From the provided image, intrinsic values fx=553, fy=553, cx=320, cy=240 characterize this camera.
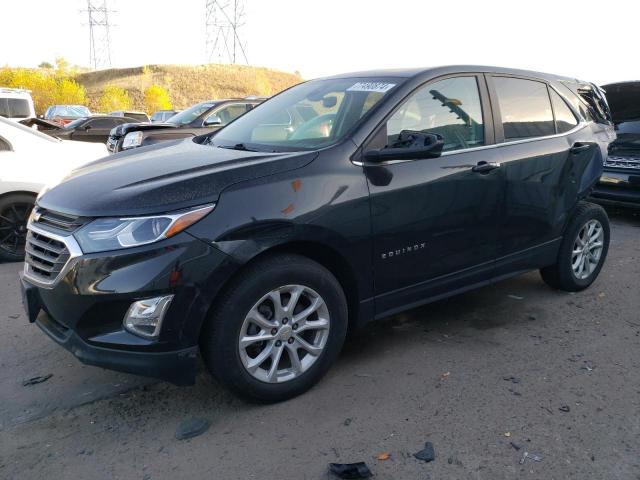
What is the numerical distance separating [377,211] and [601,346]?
187cm

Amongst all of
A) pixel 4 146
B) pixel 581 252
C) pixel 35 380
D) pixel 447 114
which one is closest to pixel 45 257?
pixel 35 380

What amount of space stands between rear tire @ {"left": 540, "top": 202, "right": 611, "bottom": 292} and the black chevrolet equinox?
11.4 inches

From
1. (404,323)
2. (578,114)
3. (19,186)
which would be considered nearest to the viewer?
Result: (404,323)

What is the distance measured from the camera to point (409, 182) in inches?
125

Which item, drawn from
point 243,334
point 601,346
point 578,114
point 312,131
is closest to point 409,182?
point 312,131

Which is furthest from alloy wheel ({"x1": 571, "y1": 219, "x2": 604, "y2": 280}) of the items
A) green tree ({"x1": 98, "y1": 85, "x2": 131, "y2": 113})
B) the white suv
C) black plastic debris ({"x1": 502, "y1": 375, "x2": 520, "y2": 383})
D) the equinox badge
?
green tree ({"x1": 98, "y1": 85, "x2": 131, "y2": 113})

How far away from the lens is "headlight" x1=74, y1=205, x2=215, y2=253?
2.49m

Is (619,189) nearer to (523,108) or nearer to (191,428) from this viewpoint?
(523,108)

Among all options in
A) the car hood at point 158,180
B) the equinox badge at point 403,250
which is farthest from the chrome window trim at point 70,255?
the equinox badge at point 403,250

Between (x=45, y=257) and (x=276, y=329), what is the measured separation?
1.20 m

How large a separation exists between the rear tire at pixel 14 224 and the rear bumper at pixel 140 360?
11.8ft

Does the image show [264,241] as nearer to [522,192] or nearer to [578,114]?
[522,192]

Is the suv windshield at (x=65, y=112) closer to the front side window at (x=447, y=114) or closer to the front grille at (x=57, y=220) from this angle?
the front grille at (x=57, y=220)

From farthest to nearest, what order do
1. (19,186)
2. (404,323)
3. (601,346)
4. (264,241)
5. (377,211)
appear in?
(19,186), (404,323), (601,346), (377,211), (264,241)
